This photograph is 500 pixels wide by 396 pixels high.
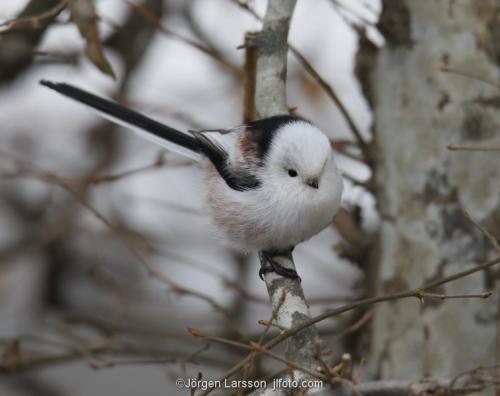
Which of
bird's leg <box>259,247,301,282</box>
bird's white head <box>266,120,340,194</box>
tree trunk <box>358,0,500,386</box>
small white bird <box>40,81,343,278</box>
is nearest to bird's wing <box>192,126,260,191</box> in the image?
small white bird <box>40,81,343,278</box>

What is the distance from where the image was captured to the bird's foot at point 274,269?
2.16 meters

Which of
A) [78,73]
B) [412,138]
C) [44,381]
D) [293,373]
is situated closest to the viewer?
[293,373]

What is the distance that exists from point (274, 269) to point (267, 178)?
32 cm

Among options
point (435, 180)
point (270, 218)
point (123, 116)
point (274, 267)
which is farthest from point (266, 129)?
point (435, 180)

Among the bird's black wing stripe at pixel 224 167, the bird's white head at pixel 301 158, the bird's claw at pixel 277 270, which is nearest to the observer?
the bird's claw at pixel 277 270

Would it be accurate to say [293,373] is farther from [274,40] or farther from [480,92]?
[480,92]

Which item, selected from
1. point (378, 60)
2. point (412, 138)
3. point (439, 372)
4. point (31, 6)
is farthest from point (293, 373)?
point (31, 6)

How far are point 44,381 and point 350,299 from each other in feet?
6.63

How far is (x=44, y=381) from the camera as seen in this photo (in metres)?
4.19

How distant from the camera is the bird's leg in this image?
217 centimetres

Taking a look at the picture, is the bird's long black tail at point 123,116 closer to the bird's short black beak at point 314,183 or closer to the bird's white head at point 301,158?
the bird's white head at point 301,158

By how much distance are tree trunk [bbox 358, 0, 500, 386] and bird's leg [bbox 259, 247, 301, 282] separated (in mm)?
539

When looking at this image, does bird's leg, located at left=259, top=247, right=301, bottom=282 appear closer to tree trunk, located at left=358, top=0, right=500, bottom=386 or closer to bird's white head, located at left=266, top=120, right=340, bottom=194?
bird's white head, located at left=266, top=120, right=340, bottom=194

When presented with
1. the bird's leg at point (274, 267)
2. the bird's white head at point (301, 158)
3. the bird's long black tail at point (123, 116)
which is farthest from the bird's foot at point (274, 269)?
the bird's long black tail at point (123, 116)
